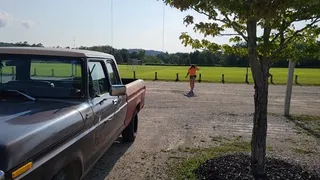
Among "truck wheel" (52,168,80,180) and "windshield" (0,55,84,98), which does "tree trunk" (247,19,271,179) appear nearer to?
"windshield" (0,55,84,98)

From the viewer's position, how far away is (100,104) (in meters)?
4.22

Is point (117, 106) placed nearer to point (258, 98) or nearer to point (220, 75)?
point (258, 98)

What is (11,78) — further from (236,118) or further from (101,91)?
(236,118)

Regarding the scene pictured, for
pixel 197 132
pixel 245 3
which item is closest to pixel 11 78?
pixel 245 3

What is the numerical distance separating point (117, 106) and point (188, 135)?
3.01 meters

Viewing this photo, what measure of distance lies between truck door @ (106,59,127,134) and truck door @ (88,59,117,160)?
182mm

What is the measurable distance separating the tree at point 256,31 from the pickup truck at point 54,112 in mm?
1462

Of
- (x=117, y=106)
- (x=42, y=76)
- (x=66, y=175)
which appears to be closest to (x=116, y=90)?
(x=117, y=106)

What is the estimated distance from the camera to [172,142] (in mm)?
7012

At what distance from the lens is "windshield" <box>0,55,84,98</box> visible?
12.7 feet

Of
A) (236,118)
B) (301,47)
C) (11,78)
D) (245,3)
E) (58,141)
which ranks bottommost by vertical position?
(236,118)

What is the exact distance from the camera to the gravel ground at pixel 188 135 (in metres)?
5.34

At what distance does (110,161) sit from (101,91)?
4.91ft

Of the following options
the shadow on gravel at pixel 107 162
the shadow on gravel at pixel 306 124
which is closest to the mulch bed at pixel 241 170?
the shadow on gravel at pixel 107 162
